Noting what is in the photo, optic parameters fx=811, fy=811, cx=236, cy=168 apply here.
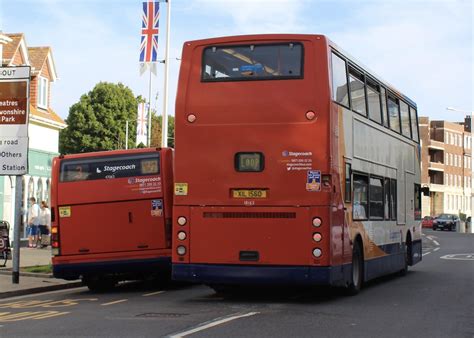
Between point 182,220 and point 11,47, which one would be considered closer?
point 182,220

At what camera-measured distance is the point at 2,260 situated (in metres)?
23.2

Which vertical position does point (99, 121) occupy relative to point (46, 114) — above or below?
above

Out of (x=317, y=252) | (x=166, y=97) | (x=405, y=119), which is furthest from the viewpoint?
(x=166, y=97)

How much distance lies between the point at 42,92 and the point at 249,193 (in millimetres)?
26226

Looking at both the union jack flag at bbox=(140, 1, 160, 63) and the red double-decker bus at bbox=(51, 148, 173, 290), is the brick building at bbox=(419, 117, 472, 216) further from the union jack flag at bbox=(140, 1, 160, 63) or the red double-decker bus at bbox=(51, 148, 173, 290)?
the red double-decker bus at bbox=(51, 148, 173, 290)

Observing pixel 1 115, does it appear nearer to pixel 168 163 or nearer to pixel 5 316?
pixel 168 163

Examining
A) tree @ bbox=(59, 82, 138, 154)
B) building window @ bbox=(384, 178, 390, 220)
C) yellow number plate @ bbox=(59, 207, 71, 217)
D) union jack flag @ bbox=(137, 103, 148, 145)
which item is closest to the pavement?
yellow number plate @ bbox=(59, 207, 71, 217)

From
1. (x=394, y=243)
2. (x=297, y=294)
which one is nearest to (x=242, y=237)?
(x=297, y=294)

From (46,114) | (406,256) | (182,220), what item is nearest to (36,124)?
(46,114)

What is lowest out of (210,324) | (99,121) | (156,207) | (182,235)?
(210,324)

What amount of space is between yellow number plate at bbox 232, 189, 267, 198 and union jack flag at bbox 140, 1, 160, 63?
15.3 meters

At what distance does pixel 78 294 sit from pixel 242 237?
4332mm

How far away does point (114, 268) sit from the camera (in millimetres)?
15188

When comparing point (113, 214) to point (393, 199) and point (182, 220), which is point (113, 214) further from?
point (393, 199)
